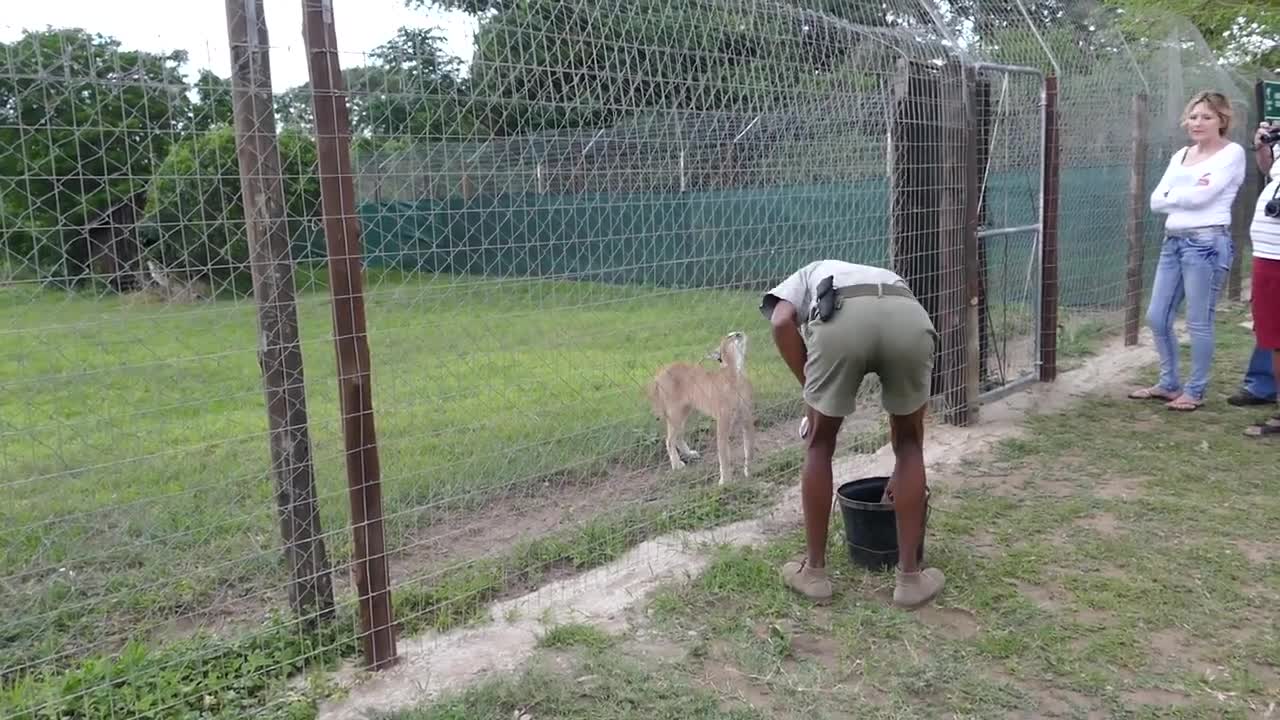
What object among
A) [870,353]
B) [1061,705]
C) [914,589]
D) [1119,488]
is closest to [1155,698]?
[1061,705]

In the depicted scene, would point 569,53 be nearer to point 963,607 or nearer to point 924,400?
point 924,400

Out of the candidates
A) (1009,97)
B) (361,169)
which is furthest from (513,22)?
(1009,97)

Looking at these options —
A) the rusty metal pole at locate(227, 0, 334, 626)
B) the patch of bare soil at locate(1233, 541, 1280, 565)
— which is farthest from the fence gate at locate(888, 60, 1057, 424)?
the rusty metal pole at locate(227, 0, 334, 626)

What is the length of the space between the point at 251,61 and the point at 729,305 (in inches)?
99.7

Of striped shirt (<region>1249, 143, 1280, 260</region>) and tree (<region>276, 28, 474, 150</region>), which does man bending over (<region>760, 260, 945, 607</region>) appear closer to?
tree (<region>276, 28, 474, 150</region>)

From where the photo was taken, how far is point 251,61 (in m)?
2.77

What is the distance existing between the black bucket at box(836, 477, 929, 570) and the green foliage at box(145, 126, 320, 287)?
2.23 meters

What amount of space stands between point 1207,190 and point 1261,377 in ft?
4.21

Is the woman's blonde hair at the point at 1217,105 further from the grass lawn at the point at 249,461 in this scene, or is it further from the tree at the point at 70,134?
the tree at the point at 70,134

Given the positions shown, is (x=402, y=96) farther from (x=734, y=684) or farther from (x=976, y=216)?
(x=976, y=216)

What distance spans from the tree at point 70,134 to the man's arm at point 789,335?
1.96 metres

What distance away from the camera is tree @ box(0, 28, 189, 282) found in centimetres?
233

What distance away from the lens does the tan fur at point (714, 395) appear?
5062mm

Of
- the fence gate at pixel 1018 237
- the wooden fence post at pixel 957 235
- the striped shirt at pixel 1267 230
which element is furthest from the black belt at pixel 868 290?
the striped shirt at pixel 1267 230
